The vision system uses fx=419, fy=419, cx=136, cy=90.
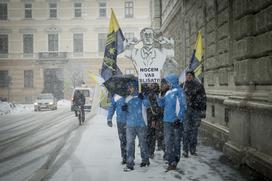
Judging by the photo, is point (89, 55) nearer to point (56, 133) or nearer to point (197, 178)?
Answer: point (56, 133)

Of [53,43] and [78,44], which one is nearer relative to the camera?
[53,43]

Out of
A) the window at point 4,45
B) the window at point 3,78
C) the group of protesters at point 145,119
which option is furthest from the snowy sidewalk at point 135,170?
the window at point 4,45

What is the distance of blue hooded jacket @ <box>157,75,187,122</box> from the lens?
8.08 meters

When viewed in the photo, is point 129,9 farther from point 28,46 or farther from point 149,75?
point 149,75

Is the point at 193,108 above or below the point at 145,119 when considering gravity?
above

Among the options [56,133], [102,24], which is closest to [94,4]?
[102,24]

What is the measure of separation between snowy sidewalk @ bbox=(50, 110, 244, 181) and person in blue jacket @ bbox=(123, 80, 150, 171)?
289mm

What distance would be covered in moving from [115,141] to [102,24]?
40.4 m

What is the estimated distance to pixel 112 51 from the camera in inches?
466

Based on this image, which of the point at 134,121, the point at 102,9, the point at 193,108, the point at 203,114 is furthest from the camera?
the point at 102,9

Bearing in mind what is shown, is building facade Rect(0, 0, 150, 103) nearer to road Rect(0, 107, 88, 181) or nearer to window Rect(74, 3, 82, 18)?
window Rect(74, 3, 82, 18)

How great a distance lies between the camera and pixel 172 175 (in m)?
7.53

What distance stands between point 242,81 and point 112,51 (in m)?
4.29

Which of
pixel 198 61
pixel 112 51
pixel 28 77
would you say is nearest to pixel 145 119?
pixel 198 61
